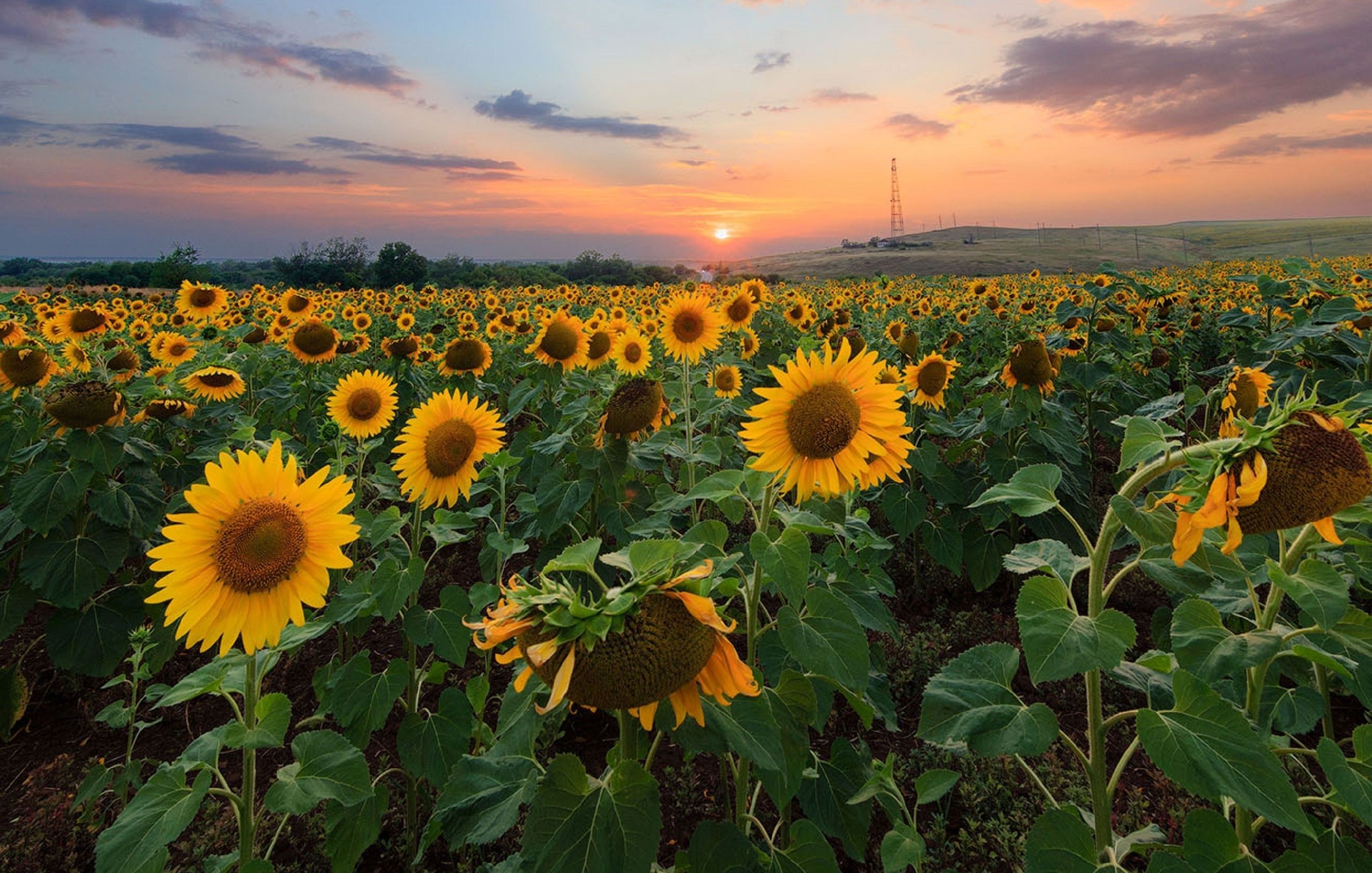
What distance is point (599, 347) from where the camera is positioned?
207 inches

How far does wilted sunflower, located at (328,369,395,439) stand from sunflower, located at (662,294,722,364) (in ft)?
6.26

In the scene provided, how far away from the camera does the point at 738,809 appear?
1.83m

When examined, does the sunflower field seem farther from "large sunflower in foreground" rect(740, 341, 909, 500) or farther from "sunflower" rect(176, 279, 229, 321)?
"sunflower" rect(176, 279, 229, 321)

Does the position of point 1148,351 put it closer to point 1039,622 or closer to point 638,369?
point 638,369

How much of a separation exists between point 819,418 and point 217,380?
5167 millimetres

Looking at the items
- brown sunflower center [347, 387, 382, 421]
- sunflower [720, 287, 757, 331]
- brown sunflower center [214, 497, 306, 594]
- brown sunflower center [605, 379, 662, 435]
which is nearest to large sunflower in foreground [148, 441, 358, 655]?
brown sunflower center [214, 497, 306, 594]

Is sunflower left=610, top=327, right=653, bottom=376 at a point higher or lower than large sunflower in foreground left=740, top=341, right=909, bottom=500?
higher

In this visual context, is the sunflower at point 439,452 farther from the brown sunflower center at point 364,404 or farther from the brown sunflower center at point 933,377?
the brown sunflower center at point 933,377

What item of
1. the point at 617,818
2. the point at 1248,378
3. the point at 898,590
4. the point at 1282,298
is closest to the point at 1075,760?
the point at 898,590

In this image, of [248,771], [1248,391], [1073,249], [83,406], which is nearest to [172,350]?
[83,406]

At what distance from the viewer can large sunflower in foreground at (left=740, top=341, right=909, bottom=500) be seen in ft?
6.15

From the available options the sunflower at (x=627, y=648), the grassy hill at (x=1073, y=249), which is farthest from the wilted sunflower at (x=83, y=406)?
the grassy hill at (x=1073, y=249)

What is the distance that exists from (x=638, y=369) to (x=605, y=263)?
33771 millimetres

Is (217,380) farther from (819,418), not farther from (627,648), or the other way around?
(627,648)
